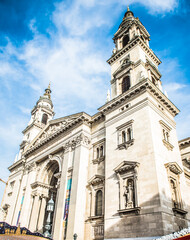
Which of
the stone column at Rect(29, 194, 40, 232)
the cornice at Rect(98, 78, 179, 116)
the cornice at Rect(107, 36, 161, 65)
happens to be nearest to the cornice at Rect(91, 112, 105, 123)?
the cornice at Rect(98, 78, 179, 116)

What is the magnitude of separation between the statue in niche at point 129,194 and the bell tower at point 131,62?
38.2 ft

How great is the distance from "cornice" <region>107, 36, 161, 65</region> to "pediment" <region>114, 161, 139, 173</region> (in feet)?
56.2

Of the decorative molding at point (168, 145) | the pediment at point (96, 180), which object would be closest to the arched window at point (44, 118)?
the pediment at point (96, 180)

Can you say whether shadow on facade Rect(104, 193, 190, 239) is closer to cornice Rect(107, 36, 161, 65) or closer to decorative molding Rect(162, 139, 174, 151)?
decorative molding Rect(162, 139, 174, 151)

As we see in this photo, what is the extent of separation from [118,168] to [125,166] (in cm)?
83

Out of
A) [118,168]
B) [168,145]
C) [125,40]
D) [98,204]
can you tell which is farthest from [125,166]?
[125,40]

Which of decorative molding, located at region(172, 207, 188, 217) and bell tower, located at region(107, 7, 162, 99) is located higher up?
bell tower, located at region(107, 7, 162, 99)

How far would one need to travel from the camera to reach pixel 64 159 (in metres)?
26.1

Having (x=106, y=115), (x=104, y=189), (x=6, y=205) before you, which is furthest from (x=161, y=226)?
(x=6, y=205)

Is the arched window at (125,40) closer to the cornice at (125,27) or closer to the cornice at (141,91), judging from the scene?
the cornice at (125,27)

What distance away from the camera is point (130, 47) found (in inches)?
1150

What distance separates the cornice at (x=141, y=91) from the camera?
70.8 ft

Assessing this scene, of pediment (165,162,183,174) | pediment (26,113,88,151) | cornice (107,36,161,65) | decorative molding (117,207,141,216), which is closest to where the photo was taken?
decorative molding (117,207,141,216)

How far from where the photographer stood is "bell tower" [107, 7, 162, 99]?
25906 mm
